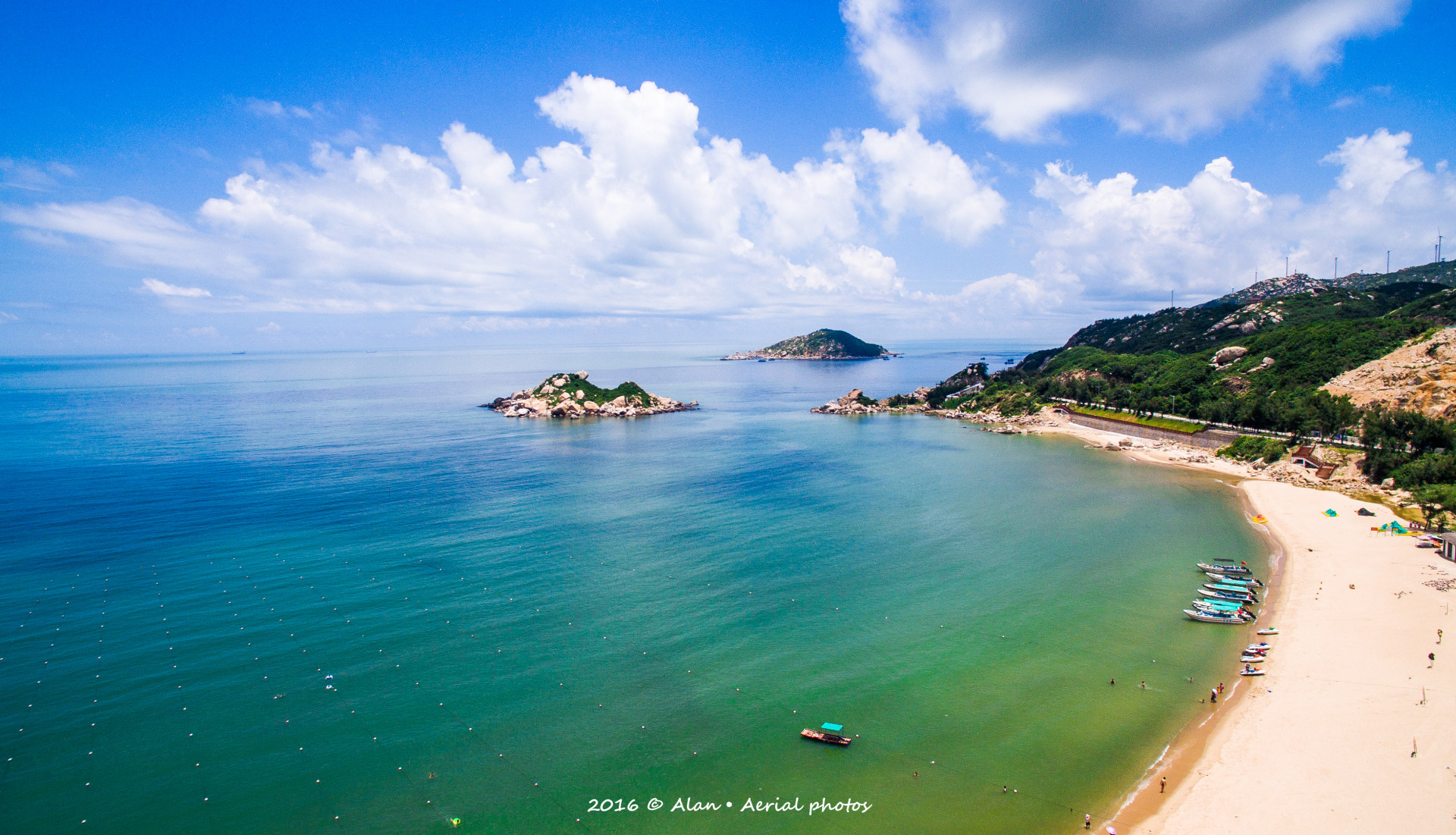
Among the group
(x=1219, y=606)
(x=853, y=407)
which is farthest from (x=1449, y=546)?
(x=853, y=407)

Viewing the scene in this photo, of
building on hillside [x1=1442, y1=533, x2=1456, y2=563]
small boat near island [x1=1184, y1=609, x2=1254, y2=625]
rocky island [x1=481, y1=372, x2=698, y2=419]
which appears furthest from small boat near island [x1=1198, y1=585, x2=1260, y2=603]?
rocky island [x1=481, y1=372, x2=698, y2=419]

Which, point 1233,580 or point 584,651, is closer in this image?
point 584,651

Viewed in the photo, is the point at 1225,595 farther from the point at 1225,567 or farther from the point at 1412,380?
the point at 1412,380

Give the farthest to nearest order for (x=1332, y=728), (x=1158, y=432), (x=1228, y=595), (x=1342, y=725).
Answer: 1. (x=1158, y=432)
2. (x=1228, y=595)
3. (x=1342, y=725)
4. (x=1332, y=728)

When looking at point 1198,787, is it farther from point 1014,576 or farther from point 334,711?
point 334,711

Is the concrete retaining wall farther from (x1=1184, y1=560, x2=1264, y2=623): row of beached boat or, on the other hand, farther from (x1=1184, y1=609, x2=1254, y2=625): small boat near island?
(x1=1184, y1=609, x2=1254, y2=625): small boat near island

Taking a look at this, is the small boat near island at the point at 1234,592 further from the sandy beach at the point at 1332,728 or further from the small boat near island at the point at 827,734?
the small boat near island at the point at 827,734
